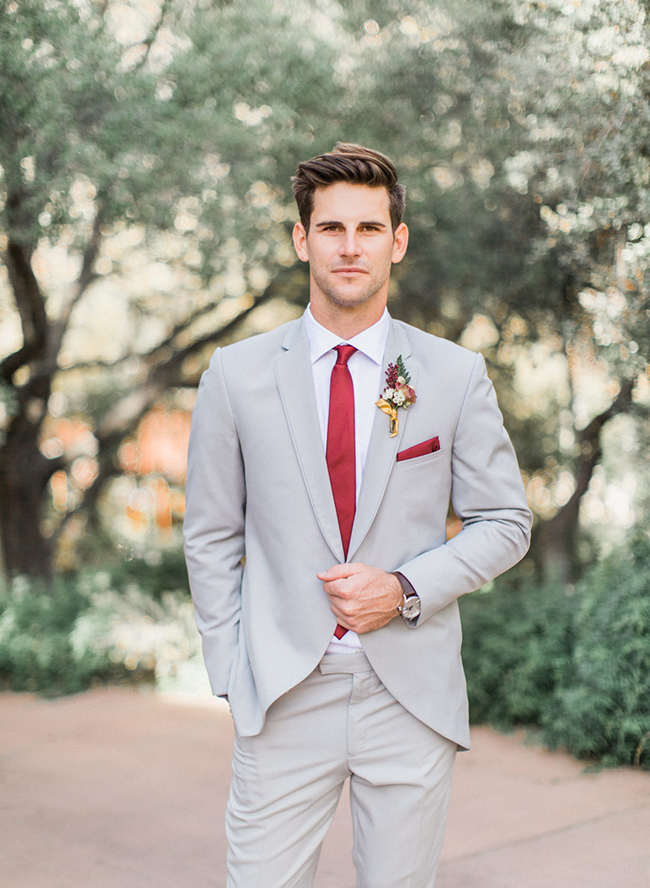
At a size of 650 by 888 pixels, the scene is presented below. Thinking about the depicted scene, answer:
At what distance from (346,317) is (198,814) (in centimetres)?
→ 278

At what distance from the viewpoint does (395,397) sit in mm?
2041

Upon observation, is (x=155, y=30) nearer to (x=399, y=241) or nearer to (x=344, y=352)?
(x=399, y=241)

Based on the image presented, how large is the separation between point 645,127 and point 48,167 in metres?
3.84

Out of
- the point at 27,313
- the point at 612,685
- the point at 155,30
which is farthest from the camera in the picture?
the point at 27,313

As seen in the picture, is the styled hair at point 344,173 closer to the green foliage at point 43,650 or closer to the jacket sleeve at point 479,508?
the jacket sleeve at point 479,508

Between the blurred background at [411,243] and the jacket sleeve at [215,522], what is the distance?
Answer: 3041mm

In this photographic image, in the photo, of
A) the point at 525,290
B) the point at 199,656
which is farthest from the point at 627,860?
the point at 525,290

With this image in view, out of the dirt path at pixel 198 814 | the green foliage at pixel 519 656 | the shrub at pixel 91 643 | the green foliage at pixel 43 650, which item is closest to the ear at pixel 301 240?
the dirt path at pixel 198 814

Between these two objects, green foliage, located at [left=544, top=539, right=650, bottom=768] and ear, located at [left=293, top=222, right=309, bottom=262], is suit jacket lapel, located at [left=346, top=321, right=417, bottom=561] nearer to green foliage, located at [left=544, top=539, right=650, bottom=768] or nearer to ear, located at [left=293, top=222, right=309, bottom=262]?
ear, located at [left=293, top=222, right=309, bottom=262]

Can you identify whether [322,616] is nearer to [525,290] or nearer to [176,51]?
[525,290]

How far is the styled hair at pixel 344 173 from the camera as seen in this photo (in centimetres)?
205

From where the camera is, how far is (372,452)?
6.57 feet

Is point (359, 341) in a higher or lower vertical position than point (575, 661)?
higher

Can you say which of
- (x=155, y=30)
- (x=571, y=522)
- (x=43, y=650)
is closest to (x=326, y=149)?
(x=155, y=30)
